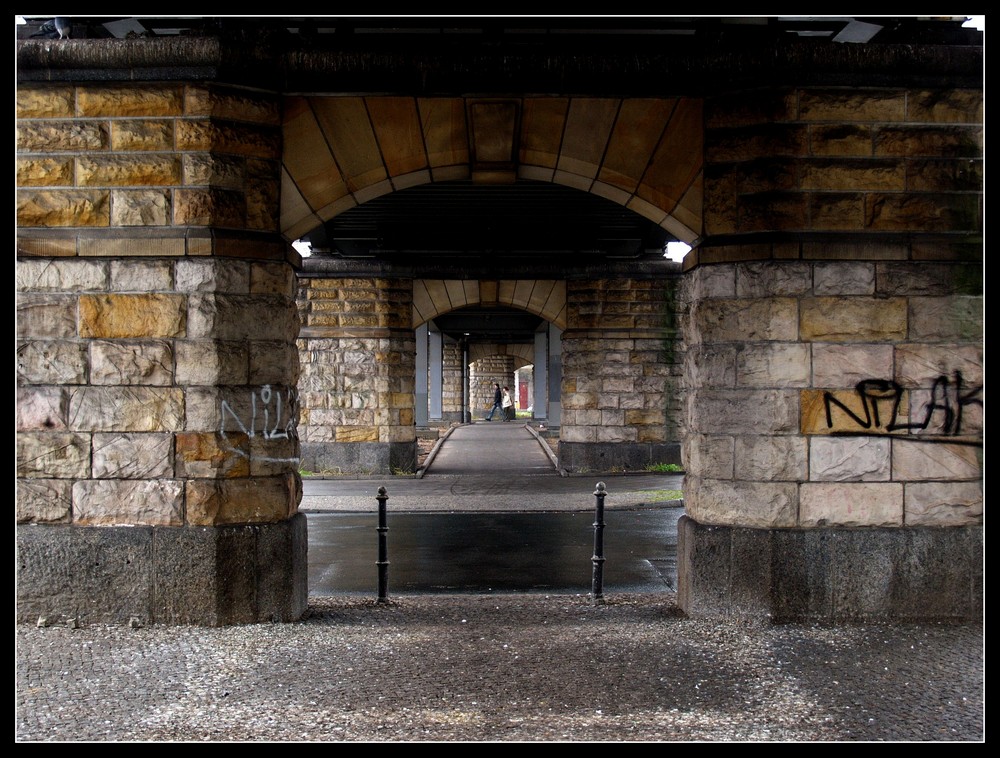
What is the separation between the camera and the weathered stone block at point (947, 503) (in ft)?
18.1

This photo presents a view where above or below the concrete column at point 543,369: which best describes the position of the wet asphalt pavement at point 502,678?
below

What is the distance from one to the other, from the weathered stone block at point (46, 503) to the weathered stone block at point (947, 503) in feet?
18.1

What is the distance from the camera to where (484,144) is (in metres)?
5.98

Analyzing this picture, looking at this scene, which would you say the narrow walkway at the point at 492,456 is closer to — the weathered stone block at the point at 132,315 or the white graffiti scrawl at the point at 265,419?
the white graffiti scrawl at the point at 265,419

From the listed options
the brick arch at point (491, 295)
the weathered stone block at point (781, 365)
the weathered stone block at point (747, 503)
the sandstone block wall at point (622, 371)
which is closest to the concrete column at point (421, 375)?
the brick arch at point (491, 295)

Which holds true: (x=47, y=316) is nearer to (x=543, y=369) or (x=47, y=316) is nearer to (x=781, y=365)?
(x=781, y=365)

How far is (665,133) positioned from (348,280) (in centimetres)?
1146

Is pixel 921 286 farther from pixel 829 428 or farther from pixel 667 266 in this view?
pixel 667 266

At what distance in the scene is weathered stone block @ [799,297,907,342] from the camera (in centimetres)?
555

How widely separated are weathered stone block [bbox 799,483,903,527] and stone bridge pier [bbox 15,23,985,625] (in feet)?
0.05

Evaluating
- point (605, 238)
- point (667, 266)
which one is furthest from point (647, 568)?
point (667, 266)

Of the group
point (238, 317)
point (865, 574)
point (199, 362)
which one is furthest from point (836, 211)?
point (199, 362)

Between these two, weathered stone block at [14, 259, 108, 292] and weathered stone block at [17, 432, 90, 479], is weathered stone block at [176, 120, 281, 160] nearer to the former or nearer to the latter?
weathered stone block at [14, 259, 108, 292]
